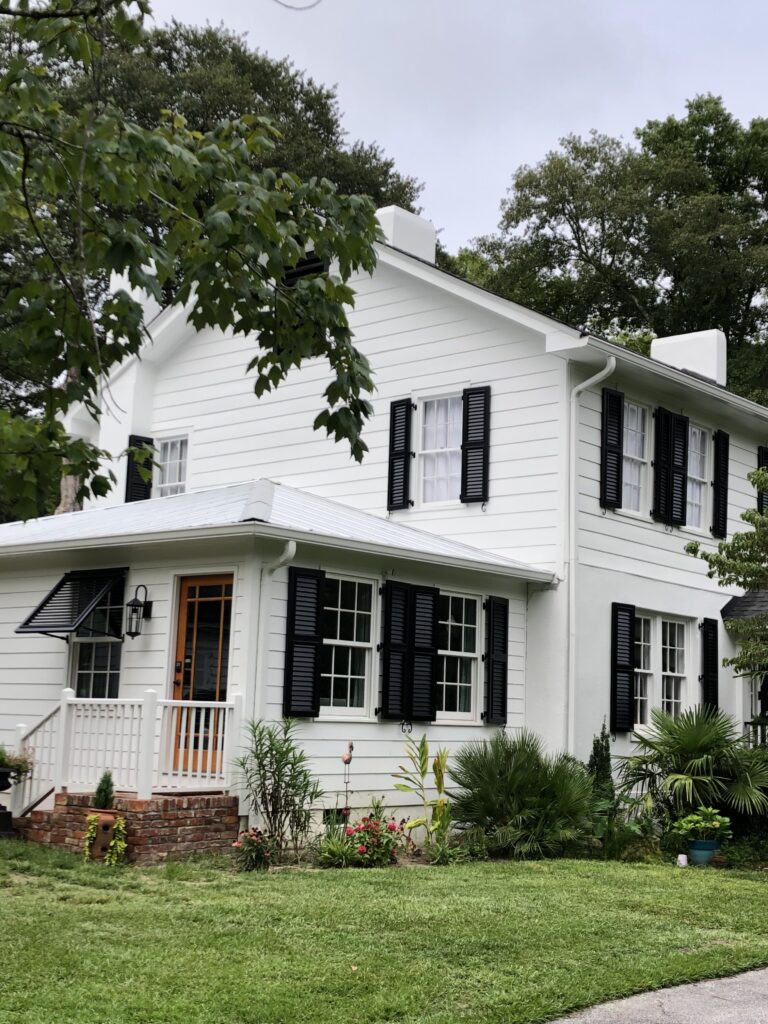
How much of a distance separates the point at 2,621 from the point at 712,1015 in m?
11.1

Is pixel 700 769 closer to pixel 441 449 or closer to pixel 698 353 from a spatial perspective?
pixel 441 449

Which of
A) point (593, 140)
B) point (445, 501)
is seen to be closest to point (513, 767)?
point (445, 501)

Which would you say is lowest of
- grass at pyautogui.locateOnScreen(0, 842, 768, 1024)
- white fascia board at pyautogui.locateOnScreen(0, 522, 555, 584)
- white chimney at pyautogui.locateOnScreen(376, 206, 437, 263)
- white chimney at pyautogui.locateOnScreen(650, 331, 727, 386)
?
grass at pyautogui.locateOnScreen(0, 842, 768, 1024)

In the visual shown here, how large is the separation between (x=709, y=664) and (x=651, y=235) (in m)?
18.6

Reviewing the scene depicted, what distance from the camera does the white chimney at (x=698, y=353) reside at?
763 inches

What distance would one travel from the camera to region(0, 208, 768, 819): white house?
486 inches

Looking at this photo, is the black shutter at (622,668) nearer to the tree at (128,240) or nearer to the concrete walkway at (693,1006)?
the concrete walkway at (693,1006)

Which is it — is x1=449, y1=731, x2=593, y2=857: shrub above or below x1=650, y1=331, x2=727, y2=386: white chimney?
below

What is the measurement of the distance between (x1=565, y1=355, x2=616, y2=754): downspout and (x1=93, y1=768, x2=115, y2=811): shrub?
18.6ft

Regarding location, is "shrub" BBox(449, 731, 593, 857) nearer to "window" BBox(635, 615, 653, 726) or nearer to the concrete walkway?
"window" BBox(635, 615, 653, 726)

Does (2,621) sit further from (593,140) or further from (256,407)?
(593,140)

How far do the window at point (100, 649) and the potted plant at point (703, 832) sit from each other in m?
6.31

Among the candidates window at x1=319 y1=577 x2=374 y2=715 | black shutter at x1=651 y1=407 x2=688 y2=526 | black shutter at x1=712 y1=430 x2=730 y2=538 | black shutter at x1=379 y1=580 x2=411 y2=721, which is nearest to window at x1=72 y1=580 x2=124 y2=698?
window at x1=319 y1=577 x2=374 y2=715

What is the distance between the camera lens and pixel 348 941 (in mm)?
7387
